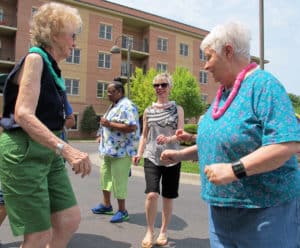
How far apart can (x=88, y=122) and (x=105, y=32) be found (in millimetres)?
10302

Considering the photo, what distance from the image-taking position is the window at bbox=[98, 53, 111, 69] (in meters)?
40.9

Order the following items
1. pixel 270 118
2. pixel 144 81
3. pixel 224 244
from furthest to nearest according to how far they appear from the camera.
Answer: pixel 144 81 < pixel 224 244 < pixel 270 118

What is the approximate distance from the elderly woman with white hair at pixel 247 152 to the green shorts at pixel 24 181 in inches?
43.3

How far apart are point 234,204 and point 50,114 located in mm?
1382

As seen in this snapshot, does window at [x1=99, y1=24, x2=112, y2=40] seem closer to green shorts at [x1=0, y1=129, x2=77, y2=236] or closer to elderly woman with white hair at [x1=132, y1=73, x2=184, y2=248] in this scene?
elderly woman with white hair at [x1=132, y1=73, x2=184, y2=248]

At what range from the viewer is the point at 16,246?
405 cm

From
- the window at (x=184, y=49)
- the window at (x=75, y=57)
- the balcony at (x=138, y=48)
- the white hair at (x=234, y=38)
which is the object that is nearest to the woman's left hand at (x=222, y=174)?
the white hair at (x=234, y=38)

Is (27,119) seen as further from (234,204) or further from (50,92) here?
(234,204)

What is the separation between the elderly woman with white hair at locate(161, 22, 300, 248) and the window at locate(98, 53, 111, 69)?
1555 inches

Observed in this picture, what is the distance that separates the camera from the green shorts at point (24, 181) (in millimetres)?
2455

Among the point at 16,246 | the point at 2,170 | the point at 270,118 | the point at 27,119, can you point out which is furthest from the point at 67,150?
the point at 16,246

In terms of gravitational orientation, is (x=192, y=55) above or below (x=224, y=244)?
above

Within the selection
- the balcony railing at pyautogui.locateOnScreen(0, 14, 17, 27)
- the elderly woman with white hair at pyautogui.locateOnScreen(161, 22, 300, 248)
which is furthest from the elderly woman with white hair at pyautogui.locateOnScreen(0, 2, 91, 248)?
the balcony railing at pyautogui.locateOnScreen(0, 14, 17, 27)

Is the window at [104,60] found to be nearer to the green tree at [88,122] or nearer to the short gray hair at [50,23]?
the green tree at [88,122]
